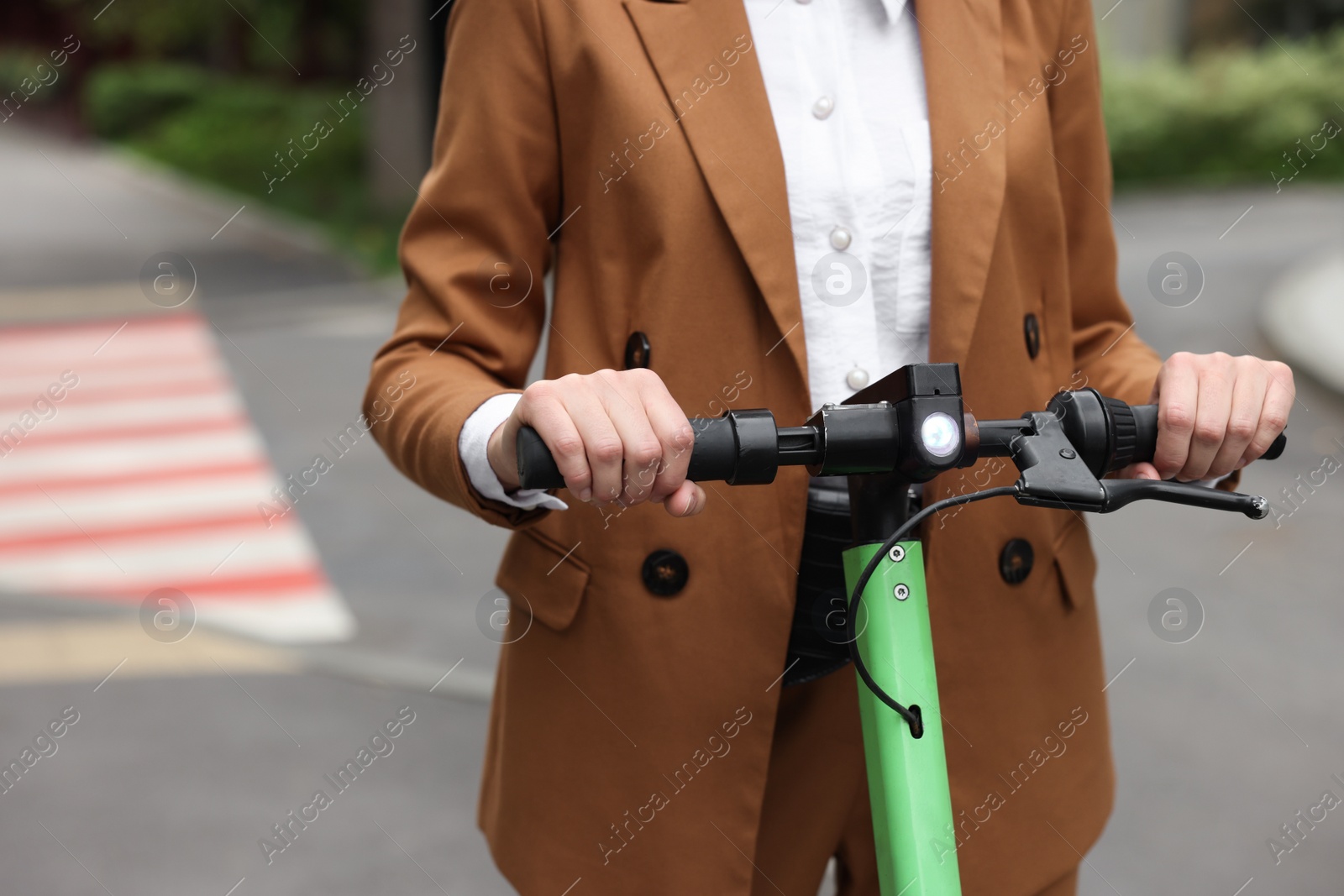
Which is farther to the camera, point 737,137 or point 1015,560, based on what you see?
point 1015,560

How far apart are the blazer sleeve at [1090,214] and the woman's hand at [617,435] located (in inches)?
28.7

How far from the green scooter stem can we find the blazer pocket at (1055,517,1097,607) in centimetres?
44

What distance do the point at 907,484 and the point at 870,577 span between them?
0.09 m

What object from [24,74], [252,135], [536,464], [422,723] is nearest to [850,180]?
[536,464]

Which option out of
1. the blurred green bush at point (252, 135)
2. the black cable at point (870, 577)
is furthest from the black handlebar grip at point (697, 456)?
the blurred green bush at point (252, 135)

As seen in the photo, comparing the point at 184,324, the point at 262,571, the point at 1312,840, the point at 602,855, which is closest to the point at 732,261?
the point at 602,855

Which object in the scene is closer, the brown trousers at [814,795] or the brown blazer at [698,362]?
the brown blazer at [698,362]

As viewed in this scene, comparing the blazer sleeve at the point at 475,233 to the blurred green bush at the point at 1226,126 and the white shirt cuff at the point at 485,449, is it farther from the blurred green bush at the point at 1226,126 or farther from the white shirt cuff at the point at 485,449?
the blurred green bush at the point at 1226,126

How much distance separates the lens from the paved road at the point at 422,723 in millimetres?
3883

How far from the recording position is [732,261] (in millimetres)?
1466

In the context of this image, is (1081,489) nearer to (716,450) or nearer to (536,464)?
(716,450)

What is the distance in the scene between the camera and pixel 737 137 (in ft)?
4.80

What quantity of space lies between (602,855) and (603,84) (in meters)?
0.89

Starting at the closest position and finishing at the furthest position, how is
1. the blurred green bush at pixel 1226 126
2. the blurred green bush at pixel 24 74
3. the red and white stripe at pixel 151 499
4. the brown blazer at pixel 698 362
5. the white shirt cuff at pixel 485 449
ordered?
the white shirt cuff at pixel 485 449
the brown blazer at pixel 698 362
the red and white stripe at pixel 151 499
the blurred green bush at pixel 1226 126
the blurred green bush at pixel 24 74
